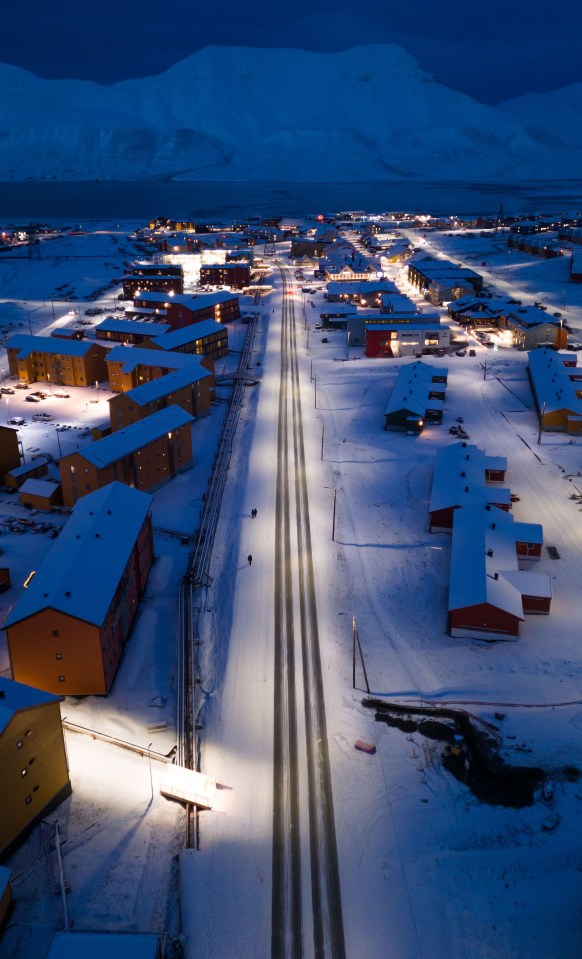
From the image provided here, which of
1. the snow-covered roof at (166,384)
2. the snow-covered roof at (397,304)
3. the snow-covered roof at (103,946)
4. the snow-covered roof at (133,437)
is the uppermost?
the snow-covered roof at (397,304)

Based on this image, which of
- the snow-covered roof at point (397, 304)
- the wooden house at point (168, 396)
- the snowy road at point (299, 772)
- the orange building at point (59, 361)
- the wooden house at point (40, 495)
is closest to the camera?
the snowy road at point (299, 772)

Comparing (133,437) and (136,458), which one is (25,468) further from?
(136,458)

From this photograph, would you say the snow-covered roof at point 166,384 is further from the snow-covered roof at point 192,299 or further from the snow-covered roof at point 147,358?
the snow-covered roof at point 192,299

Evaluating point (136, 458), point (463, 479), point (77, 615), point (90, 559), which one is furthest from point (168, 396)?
point (77, 615)

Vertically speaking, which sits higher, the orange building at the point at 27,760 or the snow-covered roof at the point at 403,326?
the snow-covered roof at the point at 403,326

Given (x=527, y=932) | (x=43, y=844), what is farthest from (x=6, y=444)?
(x=527, y=932)

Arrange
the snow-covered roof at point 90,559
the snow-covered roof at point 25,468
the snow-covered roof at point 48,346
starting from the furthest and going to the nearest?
the snow-covered roof at point 48,346 → the snow-covered roof at point 25,468 → the snow-covered roof at point 90,559

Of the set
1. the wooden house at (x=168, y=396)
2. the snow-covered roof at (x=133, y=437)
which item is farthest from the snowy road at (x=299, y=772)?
the wooden house at (x=168, y=396)

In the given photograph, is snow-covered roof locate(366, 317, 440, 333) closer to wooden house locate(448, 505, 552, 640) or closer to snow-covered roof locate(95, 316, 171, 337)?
snow-covered roof locate(95, 316, 171, 337)
